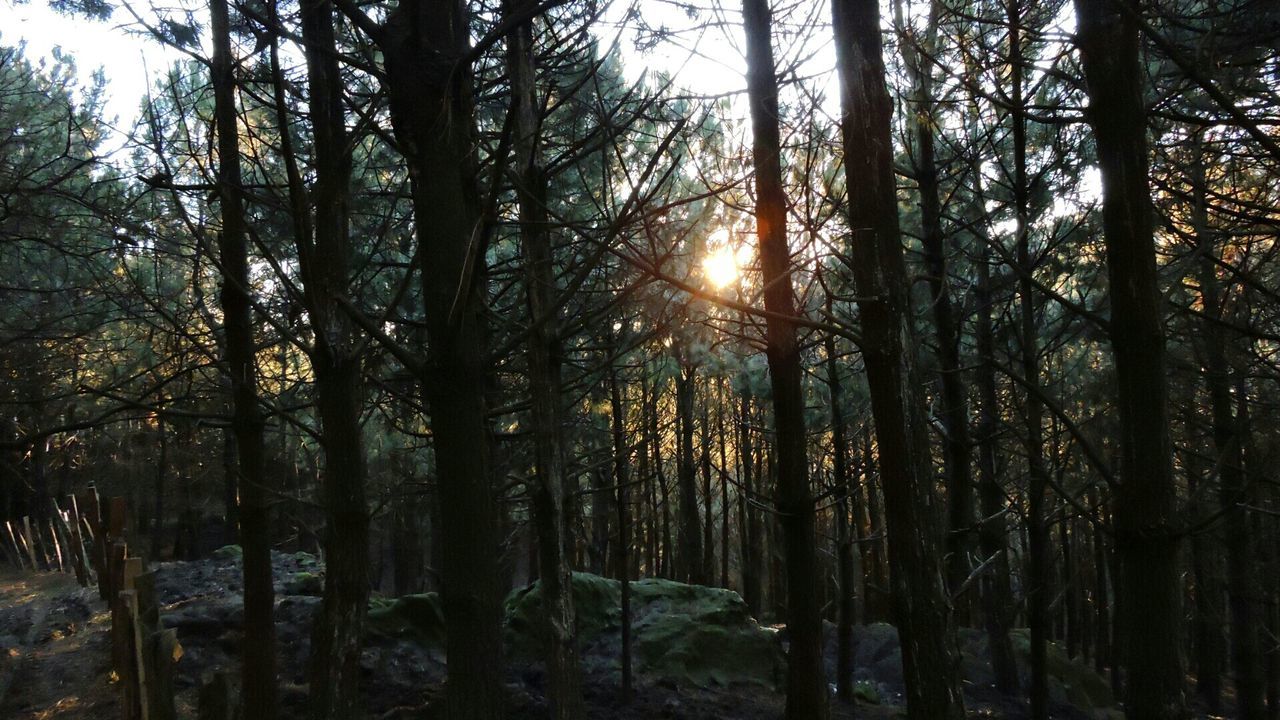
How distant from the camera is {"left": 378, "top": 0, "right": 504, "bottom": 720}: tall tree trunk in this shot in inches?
125

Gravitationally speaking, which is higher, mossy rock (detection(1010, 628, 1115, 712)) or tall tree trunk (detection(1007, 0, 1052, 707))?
tall tree trunk (detection(1007, 0, 1052, 707))

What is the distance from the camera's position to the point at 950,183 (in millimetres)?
11625

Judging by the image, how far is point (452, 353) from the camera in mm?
3207

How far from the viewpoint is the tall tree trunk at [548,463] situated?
519 centimetres

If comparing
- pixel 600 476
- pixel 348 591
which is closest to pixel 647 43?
pixel 348 591

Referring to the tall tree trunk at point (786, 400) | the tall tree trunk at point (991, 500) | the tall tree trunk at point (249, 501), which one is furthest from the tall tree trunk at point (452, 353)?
the tall tree trunk at point (991, 500)

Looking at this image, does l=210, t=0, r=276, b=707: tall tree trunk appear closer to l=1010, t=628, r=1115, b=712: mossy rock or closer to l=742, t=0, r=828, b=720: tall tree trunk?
l=742, t=0, r=828, b=720: tall tree trunk

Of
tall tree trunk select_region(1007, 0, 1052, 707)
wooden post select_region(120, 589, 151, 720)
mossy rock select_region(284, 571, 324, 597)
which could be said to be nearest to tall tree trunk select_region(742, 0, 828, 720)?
tall tree trunk select_region(1007, 0, 1052, 707)

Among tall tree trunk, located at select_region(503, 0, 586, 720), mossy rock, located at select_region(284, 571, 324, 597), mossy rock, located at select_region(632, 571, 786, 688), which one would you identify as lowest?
mossy rock, located at select_region(632, 571, 786, 688)

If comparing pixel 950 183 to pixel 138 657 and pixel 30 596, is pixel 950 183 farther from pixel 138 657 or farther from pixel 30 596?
pixel 30 596

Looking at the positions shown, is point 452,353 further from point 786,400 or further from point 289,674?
point 289,674

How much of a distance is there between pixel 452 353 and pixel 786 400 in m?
4.02

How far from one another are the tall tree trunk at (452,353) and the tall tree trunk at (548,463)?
5.80 feet

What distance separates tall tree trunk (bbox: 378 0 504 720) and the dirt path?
597 cm
